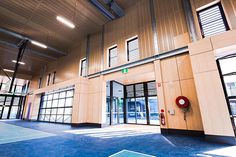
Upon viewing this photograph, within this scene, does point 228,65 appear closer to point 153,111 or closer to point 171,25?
point 171,25

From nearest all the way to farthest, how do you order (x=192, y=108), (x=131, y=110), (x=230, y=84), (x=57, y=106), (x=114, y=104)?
(x=230, y=84) < (x=192, y=108) < (x=114, y=104) < (x=131, y=110) < (x=57, y=106)

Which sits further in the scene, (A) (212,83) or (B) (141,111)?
(B) (141,111)

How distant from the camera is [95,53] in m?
9.51

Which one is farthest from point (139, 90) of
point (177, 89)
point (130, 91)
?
point (177, 89)

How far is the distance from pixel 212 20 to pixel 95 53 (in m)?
7.40

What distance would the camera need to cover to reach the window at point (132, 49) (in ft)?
24.0

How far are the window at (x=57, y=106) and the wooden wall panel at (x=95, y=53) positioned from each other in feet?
11.3

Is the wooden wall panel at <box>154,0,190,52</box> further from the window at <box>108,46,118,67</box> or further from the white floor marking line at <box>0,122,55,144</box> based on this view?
the white floor marking line at <box>0,122,55,144</box>

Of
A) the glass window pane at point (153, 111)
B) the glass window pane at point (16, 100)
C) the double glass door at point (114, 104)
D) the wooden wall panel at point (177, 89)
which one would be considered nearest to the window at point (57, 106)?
the double glass door at point (114, 104)

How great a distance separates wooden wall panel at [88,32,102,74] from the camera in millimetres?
9094

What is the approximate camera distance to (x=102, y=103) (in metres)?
8.05

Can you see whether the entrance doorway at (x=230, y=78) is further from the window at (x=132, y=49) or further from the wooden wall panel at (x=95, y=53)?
the wooden wall panel at (x=95, y=53)

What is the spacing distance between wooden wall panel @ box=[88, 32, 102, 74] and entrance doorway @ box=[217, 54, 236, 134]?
22.7ft

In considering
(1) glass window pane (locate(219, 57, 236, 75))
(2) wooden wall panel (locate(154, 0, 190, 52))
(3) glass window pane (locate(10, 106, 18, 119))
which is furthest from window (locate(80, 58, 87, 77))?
(3) glass window pane (locate(10, 106, 18, 119))
